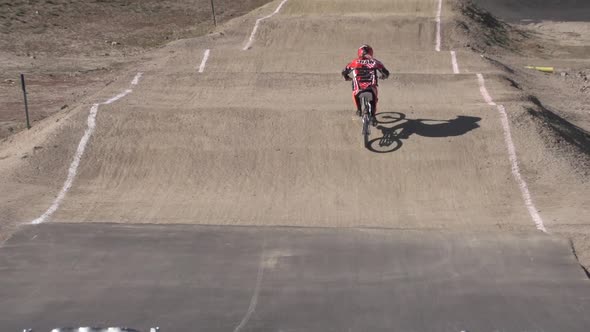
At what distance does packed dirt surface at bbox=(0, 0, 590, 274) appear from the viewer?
38.1ft

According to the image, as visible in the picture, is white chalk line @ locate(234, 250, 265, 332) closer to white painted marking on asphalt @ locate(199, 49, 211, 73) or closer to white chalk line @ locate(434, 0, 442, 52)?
white painted marking on asphalt @ locate(199, 49, 211, 73)

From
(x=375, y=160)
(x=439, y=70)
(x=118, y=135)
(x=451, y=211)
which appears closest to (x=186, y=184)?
(x=118, y=135)

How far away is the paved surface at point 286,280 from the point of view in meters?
8.35

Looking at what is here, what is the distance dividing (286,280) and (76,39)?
20.4 meters

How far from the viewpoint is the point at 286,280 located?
930 cm

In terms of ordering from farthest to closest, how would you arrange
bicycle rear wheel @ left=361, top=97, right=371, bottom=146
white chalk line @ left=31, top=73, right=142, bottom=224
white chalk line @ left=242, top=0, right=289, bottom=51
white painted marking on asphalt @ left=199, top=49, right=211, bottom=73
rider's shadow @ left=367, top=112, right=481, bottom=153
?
white chalk line @ left=242, top=0, right=289, bottom=51, white painted marking on asphalt @ left=199, top=49, right=211, bottom=73, rider's shadow @ left=367, top=112, right=481, bottom=153, bicycle rear wheel @ left=361, top=97, right=371, bottom=146, white chalk line @ left=31, top=73, right=142, bottom=224

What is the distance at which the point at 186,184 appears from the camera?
12.6 m

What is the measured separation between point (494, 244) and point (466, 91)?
21.1ft

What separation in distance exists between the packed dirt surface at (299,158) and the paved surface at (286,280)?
26.9 inches

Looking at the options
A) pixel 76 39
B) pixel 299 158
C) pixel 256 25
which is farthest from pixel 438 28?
pixel 76 39

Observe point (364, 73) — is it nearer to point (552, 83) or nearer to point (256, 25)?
point (552, 83)

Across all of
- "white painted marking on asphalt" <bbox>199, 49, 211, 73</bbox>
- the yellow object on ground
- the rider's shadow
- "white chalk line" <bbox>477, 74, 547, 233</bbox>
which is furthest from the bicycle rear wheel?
the yellow object on ground

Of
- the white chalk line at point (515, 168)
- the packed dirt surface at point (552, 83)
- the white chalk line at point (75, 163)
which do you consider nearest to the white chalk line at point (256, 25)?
the packed dirt surface at point (552, 83)

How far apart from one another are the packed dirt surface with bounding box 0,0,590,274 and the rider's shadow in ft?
0.11
